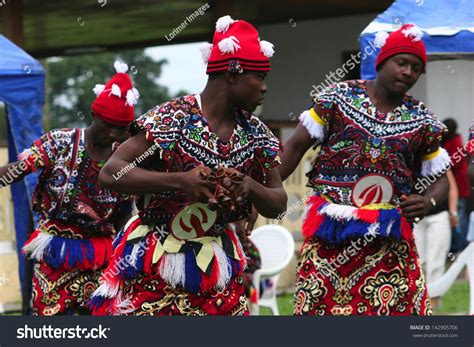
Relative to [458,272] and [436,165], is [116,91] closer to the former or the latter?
[436,165]

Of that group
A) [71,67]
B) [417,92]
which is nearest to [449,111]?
[417,92]

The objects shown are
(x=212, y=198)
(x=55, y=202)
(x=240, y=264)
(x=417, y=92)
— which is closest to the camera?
(x=212, y=198)

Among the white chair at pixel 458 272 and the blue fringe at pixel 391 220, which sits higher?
the blue fringe at pixel 391 220

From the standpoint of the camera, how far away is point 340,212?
5.84 meters

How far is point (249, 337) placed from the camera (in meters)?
4.71

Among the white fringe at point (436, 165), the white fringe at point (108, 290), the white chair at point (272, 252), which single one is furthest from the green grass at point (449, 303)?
the white fringe at point (108, 290)

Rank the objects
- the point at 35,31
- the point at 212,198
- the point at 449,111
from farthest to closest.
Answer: the point at 35,31
the point at 449,111
the point at 212,198

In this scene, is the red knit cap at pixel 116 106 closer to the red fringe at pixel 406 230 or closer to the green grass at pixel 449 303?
the red fringe at pixel 406 230


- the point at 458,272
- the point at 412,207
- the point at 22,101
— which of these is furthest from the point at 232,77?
the point at 22,101

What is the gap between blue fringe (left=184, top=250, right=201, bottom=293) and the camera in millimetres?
4859

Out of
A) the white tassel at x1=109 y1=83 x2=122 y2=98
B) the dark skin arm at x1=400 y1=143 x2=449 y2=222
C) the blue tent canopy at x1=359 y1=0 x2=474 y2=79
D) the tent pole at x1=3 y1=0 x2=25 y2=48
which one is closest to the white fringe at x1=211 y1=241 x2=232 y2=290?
the dark skin arm at x1=400 y1=143 x2=449 y2=222

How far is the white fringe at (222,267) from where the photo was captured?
4906mm

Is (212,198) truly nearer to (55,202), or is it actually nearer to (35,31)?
(55,202)

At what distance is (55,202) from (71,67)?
118 ft
